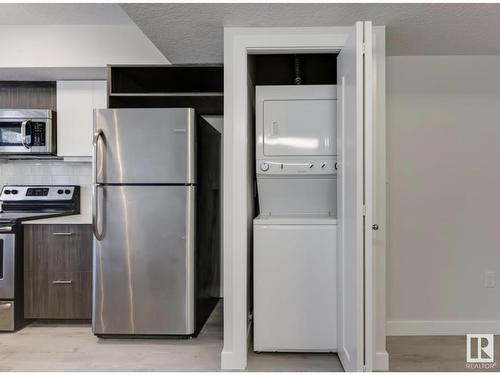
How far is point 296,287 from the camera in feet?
8.18

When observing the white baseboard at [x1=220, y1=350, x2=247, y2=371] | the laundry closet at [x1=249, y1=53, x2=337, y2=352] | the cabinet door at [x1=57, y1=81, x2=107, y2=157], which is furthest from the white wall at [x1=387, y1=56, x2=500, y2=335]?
the cabinet door at [x1=57, y1=81, x2=107, y2=157]

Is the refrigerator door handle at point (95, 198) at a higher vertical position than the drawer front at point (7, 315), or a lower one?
higher

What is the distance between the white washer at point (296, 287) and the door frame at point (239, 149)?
0.55 feet

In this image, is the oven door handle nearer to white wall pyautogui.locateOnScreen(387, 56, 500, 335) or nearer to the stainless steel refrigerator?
the stainless steel refrigerator

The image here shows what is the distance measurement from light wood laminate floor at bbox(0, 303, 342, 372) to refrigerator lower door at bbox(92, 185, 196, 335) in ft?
0.38

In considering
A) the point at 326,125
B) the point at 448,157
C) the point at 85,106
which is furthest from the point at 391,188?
the point at 85,106

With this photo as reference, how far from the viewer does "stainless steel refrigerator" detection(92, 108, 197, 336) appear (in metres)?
2.70

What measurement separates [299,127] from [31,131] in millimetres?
2107

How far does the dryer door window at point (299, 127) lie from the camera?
270cm

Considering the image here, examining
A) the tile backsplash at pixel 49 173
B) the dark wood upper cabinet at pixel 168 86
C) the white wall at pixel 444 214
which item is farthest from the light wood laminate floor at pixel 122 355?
the dark wood upper cabinet at pixel 168 86

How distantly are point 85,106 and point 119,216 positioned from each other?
1157 millimetres

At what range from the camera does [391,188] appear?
2.98 m

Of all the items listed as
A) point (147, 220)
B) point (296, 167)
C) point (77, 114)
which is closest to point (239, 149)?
point (296, 167)

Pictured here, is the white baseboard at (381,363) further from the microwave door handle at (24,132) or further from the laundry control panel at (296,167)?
the microwave door handle at (24,132)
